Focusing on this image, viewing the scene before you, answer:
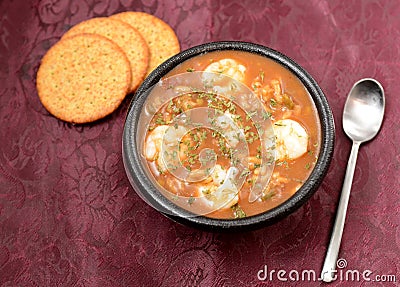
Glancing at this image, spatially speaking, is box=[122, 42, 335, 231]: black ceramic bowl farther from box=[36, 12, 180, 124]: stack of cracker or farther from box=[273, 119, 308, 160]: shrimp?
box=[36, 12, 180, 124]: stack of cracker

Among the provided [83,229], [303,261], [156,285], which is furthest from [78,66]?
[303,261]

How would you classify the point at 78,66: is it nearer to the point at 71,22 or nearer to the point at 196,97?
the point at 71,22

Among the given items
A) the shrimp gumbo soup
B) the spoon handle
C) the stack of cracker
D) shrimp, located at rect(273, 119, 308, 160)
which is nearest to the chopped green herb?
the shrimp gumbo soup

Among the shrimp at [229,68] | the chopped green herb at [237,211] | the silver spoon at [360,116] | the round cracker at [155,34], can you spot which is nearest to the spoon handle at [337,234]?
the silver spoon at [360,116]

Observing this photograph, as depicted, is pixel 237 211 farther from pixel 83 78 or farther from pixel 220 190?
pixel 83 78

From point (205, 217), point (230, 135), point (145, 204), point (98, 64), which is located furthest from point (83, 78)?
point (205, 217)

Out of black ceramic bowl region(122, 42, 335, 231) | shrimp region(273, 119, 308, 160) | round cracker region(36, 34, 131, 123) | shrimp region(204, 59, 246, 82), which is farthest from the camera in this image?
round cracker region(36, 34, 131, 123)
